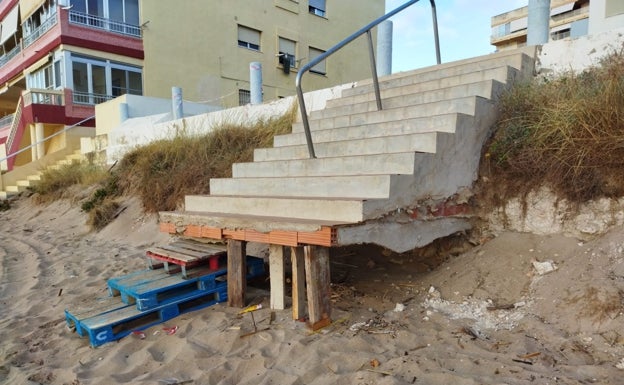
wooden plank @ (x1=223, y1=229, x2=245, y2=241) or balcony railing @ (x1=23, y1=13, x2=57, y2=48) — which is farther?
balcony railing @ (x1=23, y1=13, x2=57, y2=48)

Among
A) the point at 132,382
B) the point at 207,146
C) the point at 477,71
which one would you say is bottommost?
the point at 132,382

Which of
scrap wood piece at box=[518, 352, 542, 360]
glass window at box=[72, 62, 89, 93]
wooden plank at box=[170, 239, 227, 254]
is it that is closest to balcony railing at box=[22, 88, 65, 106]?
glass window at box=[72, 62, 89, 93]

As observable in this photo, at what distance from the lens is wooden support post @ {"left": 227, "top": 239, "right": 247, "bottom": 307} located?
3502 millimetres

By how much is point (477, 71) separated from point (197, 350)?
3734 millimetres

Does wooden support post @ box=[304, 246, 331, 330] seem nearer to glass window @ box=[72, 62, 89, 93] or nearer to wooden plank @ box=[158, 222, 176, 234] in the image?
wooden plank @ box=[158, 222, 176, 234]

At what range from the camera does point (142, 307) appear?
3.28m

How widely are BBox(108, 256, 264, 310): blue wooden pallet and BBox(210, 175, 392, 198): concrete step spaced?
3.05 feet

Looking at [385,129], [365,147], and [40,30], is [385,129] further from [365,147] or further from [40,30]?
[40,30]

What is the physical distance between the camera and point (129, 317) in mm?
3223

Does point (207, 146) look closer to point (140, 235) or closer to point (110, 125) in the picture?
point (140, 235)

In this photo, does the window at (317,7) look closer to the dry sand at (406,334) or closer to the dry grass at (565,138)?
the dry grass at (565,138)

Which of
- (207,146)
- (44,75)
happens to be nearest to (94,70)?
(44,75)

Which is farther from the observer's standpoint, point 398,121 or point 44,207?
point 44,207

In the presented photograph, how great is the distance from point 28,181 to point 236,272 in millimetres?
12309
